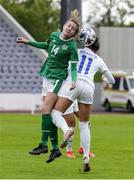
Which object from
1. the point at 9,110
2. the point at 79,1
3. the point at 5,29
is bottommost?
the point at 9,110

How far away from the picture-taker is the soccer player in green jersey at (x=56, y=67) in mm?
12797

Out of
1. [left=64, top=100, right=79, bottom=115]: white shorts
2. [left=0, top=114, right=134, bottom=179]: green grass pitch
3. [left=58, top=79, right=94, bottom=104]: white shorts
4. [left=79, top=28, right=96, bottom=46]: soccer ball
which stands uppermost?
[left=79, top=28, right=96, bottom=46]: soccer ball

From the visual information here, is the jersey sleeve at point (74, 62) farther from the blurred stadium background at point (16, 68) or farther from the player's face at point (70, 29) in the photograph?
the blurred stadium background at point (16, 68)

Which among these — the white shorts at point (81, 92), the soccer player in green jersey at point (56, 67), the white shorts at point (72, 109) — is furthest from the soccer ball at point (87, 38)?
the white shorts at point (72, 109)

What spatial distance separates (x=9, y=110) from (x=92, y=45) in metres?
32.8

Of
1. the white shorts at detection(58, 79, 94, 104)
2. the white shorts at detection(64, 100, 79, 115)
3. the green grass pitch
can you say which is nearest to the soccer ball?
the white shorts at detection(58, 79, 94, 104)

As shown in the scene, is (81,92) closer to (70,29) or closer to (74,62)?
(74,62)

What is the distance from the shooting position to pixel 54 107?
12867mm

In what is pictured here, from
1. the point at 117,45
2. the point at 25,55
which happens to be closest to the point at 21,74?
the point at 25,55

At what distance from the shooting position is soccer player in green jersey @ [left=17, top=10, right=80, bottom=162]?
1280 centimetres

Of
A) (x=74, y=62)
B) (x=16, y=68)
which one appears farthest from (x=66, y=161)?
(x=16, y=68)

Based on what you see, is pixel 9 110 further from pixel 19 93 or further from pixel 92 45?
pixel 92 45

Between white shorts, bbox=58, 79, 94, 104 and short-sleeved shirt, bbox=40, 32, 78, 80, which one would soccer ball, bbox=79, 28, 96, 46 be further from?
white shorts, bbox=58, 79, 94, 104

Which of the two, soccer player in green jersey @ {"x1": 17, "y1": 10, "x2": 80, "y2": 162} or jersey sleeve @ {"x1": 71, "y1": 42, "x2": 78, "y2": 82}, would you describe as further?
soccer player in green jersey @ {"x1": 17, "y1": 10, "x2": 80, "y2": 162}
